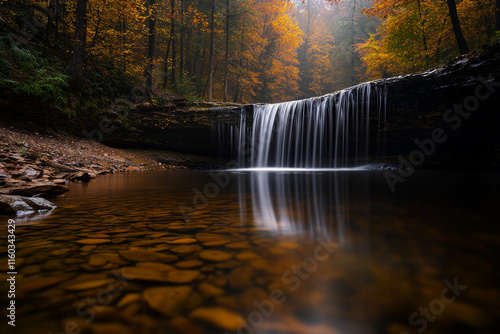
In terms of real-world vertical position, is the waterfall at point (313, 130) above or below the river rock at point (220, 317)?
above

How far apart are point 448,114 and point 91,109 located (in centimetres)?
1440

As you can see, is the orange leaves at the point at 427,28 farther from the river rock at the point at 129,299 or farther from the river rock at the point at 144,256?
the river rock at the point at 129,299

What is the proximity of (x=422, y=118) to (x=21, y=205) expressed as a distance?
11.7m

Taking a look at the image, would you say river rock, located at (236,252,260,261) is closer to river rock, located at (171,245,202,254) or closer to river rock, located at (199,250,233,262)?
river rock, located at (199,250,233,262)

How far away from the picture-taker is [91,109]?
991cm

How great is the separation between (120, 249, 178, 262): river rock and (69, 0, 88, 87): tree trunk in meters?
10.7

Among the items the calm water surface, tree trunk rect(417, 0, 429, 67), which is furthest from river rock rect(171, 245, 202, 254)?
tree trunk rect(417, 0, 429, 67)

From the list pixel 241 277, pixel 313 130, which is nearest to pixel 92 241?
pixel 241 277

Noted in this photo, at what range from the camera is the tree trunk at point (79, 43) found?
338 inches

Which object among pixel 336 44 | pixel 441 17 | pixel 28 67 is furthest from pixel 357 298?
pixel 336 44

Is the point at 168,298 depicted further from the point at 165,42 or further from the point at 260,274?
the point at 165,42

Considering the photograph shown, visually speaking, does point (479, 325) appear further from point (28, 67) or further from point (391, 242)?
point (28, 67)

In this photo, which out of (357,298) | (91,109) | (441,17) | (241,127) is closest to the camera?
(357,298)

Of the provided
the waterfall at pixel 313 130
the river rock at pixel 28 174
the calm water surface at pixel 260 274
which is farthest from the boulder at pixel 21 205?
the waterfall at pixel 313 130
